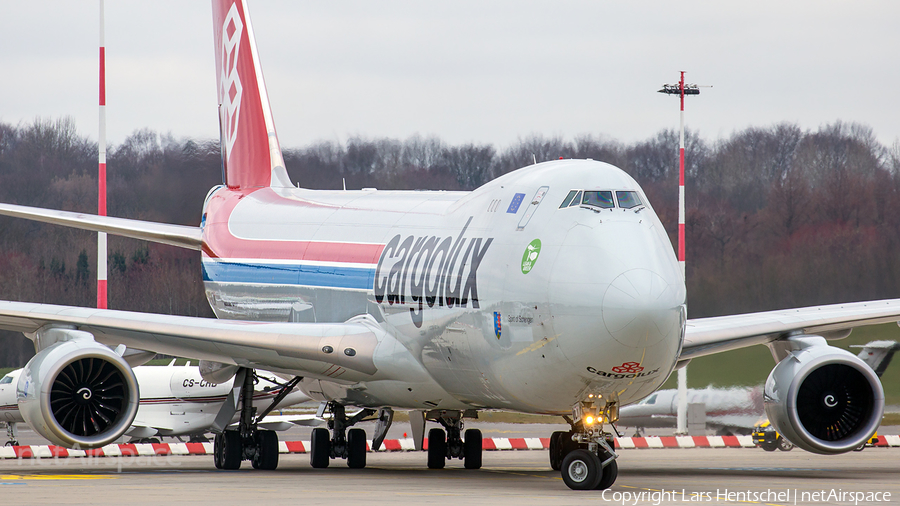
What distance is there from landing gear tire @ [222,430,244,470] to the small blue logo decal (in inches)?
268

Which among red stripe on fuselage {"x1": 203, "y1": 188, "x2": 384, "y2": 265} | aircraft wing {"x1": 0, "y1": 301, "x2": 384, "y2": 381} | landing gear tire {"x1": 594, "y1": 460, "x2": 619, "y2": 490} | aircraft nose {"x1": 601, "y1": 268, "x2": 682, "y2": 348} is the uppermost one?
red stripe on fuselage {"x1": 203, "y1": 188, "x2": 384, "y2": 265}

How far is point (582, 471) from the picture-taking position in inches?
527

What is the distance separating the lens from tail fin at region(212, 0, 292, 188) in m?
24.3

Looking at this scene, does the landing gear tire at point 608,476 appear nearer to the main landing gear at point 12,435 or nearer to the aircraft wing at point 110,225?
the aircraft wing at point 110,225

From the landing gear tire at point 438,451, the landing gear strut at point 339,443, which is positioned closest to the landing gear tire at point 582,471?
the landing gear tire at point 438,451

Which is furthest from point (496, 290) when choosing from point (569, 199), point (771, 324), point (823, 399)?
point (823, 399)

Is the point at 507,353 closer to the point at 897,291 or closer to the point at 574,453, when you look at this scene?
the point at 574,453

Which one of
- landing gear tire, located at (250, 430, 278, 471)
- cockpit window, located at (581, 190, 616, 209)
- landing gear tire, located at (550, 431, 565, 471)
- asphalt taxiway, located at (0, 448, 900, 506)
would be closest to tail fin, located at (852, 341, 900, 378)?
asphalt taxiway, located at (0, 448, 900, 506)

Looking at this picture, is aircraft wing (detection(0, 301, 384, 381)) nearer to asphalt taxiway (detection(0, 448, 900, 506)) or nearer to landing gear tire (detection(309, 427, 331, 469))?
asphalt taxiway (detection(0, 448, 900, 506))

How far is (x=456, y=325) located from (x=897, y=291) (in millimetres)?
21578

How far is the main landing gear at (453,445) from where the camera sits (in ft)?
63.4

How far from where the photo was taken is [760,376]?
30.9 meters

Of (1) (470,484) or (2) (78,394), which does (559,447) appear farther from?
(2) (78,394)

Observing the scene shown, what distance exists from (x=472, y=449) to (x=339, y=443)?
216 centimetres
